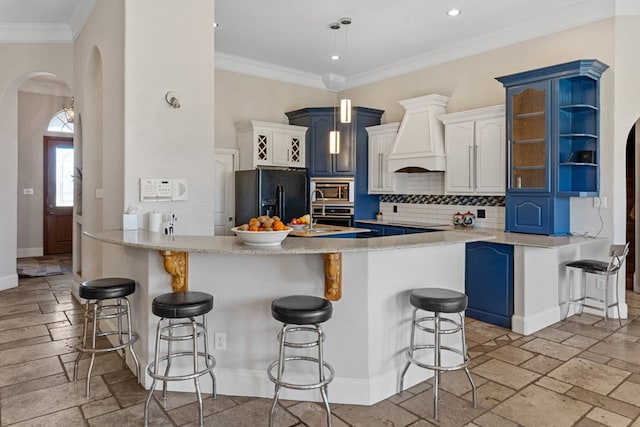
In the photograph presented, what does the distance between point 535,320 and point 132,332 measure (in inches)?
139

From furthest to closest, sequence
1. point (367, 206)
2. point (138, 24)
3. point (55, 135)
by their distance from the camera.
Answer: point (55, 135)
point (367, 206)
point (138, 24)

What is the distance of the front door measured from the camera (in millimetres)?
8203

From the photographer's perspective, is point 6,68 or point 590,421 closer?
point 590,421

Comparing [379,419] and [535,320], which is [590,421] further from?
[535,320]

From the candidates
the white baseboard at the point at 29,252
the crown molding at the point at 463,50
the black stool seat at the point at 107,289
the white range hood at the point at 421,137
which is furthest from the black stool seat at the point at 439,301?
the white baseboard at the point at 29,252

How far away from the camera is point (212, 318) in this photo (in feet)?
9.52

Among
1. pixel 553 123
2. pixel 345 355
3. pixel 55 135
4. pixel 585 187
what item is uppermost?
pixel 55 135

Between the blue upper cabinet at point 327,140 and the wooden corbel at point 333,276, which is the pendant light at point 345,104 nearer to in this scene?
the blue upper cabinet at point 327,140

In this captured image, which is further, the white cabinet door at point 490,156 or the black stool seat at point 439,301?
the white cabinet door at point 490,156

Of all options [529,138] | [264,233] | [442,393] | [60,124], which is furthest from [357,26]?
[60,124]

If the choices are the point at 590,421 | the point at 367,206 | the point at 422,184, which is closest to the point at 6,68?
the point at 367,206

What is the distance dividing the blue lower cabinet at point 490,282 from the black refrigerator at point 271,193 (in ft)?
8.61

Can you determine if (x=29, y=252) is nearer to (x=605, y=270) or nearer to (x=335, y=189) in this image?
(x=335, y=189)

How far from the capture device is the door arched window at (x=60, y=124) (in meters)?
8.19
